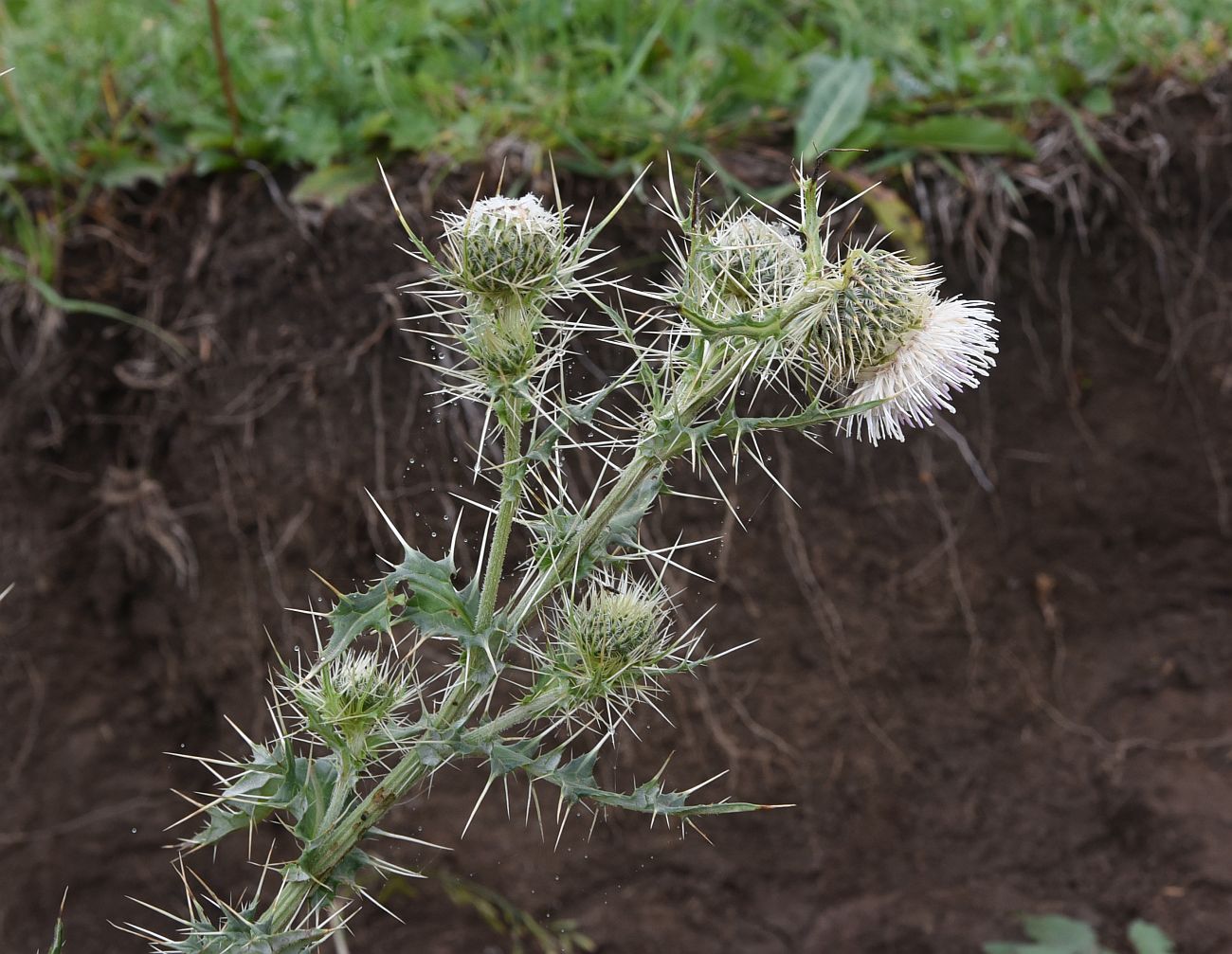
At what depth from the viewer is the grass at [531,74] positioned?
289cm

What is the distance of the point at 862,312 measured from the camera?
1086mm

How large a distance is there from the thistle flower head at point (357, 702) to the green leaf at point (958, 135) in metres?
2.26

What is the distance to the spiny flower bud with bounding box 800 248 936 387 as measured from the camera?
105cm

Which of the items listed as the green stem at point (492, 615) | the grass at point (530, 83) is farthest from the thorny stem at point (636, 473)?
the grass at point (530, 83)

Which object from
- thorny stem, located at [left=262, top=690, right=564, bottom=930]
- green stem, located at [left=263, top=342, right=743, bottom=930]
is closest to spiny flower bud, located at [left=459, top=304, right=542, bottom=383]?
green stem, located at [left=263, top=342, right=743, bottom=930]

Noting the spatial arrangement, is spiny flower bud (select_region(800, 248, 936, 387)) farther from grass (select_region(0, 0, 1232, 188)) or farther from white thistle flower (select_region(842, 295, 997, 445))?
grass (select_region(0, 0, 1232, 188))

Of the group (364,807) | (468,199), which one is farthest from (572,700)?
(468,199)

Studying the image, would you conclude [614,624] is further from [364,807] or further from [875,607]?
[875,607]

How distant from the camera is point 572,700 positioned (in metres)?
1.10

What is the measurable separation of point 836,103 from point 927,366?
192 cm

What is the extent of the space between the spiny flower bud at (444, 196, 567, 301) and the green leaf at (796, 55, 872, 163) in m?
1.76

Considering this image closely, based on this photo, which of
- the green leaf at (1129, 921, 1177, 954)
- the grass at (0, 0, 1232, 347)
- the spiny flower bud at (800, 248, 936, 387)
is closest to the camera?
the spiny flower bud at (800, 248, 936, 387)

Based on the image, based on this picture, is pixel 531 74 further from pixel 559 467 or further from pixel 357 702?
pixel 357 702

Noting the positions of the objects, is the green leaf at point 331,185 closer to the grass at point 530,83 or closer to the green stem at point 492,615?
the grass at point 530,83
